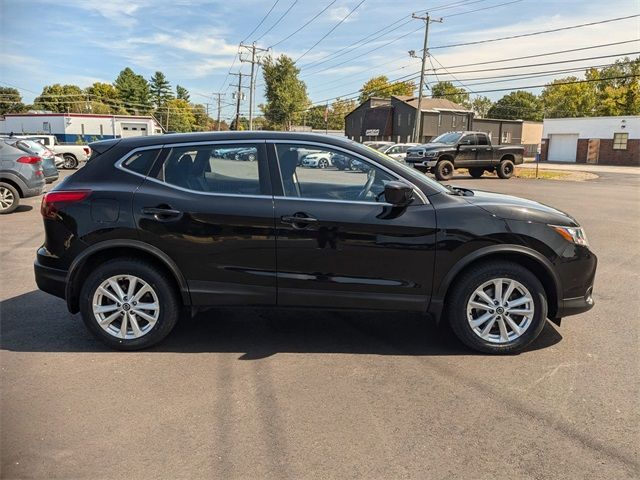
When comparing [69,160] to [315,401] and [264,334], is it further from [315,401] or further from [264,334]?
[315,401]

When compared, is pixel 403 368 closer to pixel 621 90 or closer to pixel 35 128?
pixel 35 128

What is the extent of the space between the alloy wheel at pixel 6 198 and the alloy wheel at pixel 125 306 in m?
8.85

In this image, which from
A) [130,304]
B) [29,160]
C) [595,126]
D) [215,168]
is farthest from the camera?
[595,126]

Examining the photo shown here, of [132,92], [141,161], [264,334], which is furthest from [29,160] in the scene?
[132,92]

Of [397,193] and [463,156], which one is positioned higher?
[463,156]

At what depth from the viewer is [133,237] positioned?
409cm

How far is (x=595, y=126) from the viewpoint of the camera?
47.1 metres

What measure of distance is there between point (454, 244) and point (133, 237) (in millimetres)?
2568

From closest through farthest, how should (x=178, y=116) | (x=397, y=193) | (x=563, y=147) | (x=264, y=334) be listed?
(x=397, y=193) → (x=264, y=334) → (x=563, y=147) → (x=178, y=116)

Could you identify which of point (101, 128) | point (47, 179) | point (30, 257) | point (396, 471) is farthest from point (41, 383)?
point (101, 128)

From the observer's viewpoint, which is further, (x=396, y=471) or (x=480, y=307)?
(x=480, y=307)

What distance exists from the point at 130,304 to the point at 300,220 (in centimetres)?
156

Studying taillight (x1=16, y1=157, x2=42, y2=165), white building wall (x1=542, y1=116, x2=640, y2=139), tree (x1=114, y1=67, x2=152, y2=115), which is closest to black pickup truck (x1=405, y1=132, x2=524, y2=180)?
taillight (x1=16, y1=157, x2=42, y2=165)

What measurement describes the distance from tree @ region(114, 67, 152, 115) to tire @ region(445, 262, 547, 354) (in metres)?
123
